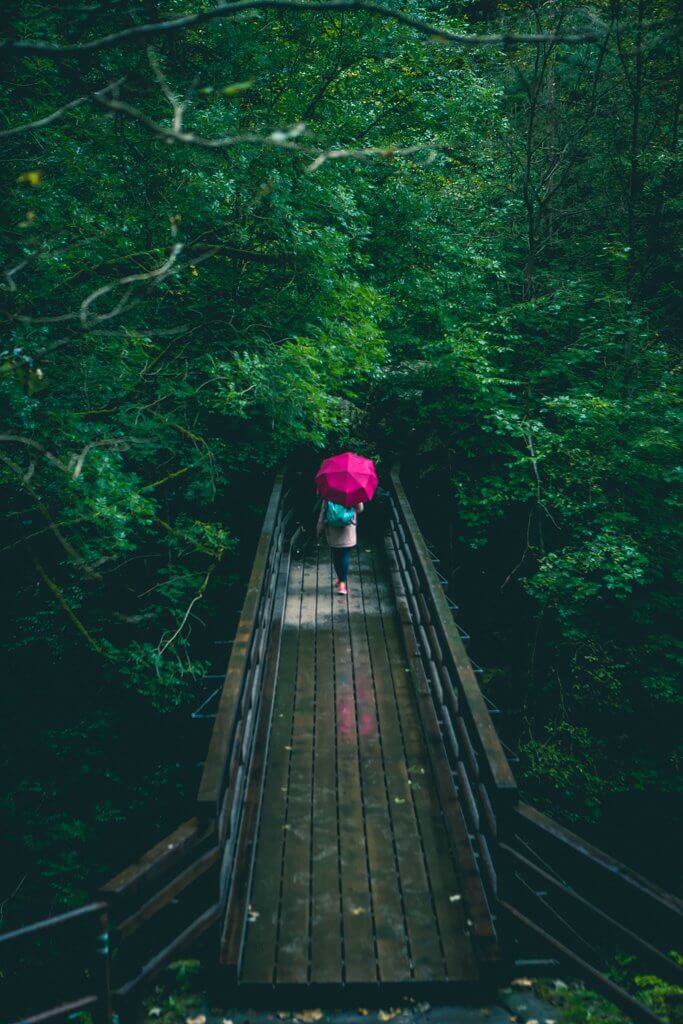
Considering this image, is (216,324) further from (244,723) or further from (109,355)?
(244,723)

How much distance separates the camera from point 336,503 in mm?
7758

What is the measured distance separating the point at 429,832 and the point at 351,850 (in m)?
0.57

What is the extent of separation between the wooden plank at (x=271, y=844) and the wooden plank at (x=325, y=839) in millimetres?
231

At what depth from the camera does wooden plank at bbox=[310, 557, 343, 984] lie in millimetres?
3926

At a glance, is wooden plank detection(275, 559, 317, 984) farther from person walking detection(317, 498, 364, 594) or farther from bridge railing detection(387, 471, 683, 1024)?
person walking detection(317, 498, 364, 594)

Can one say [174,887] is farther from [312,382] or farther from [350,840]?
[312,382]

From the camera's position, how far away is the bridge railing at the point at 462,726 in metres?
3.88

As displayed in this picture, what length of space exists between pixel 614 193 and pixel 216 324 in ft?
31.3

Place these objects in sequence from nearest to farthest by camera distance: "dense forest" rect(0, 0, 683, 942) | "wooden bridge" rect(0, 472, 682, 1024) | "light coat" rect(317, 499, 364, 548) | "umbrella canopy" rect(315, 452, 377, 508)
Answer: "wooden bridge" rect(0, 472, 682, 1024) < "dense forest" rect(0, 0, 683, 942) < "umbrella canopy" rect(315, 452, 377, 508) < "light coat" rect(317, 499, 364, 548)

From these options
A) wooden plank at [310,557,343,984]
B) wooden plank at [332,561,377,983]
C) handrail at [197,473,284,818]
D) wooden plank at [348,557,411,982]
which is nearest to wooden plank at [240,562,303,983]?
wooden plank at [310,557,343,984]

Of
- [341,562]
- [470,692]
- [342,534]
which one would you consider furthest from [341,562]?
[470,692]

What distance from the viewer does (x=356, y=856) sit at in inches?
183

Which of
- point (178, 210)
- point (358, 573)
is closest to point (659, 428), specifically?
point (358, 573)

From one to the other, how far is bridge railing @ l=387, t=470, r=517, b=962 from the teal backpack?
74 cm
